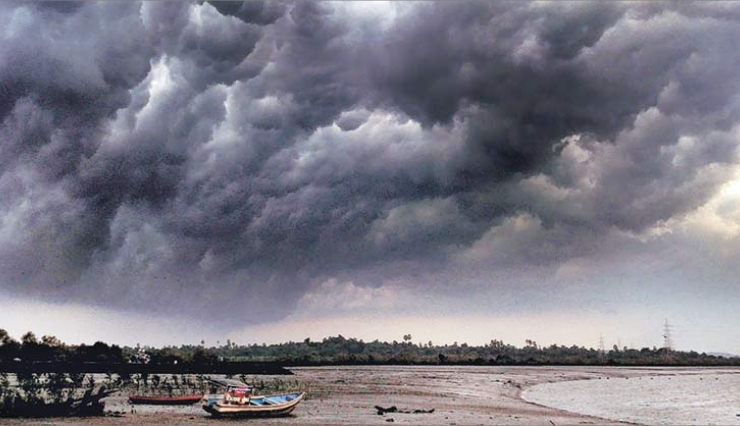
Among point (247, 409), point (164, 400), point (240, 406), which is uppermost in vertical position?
point (240, 406)

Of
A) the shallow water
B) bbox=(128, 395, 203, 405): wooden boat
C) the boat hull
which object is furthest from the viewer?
bbox=(128, 395, 203, 405): wooden boat

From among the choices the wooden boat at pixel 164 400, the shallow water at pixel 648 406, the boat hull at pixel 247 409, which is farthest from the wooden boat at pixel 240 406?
the shallow water at pixel 648 406

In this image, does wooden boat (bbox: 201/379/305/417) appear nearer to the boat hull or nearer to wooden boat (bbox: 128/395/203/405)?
the boat hull

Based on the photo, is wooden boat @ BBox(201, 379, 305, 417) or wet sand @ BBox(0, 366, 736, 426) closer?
wet sand @ BBox(0, 366, 736, 426)

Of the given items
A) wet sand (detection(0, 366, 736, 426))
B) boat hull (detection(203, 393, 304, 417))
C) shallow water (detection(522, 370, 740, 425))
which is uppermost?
boat hull (detection(203, 393, 304, 417))

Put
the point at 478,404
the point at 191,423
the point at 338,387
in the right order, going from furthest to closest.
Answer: the point at 338,387, the point at 478,404, the point at 191,423

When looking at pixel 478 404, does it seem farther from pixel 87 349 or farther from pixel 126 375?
pixel 87 349

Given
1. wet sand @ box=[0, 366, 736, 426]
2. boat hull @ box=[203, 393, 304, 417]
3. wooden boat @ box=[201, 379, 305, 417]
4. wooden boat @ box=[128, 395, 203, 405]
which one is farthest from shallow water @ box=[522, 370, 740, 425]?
wooden boat @ box=[128, 395, 203, 405]

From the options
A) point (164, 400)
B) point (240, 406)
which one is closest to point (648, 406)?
point (240, 406)

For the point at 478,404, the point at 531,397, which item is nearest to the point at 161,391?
the point at 478,404

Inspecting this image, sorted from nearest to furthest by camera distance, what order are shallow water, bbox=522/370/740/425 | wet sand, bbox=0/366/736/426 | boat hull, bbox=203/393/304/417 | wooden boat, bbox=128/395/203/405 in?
wet sand, bbox=0/366/736/426, boat hull, bbox=203/393/304/417, shallow water, bbox=522/370/740/425, wooden boat, bbox=128/395/203/405

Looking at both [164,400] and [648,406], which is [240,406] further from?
[648,406]
